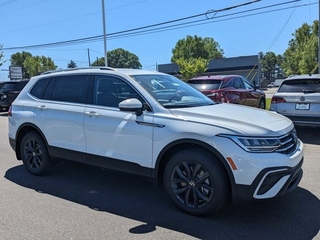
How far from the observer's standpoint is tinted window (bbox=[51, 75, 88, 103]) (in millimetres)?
4734

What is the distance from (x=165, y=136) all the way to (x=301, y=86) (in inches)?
215

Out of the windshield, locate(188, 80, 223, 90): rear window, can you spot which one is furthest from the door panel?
locate(188, 80, 223, 90): rear window

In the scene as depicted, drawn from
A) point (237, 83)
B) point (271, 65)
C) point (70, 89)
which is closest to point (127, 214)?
point (70, 89)

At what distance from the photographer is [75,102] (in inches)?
187

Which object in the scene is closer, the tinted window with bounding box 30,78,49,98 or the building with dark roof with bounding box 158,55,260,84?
→ the tinted window with bounding box 30,78,49,98

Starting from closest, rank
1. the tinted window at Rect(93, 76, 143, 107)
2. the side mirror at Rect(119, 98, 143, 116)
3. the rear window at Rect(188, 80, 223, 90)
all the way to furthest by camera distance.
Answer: the side mirror at Rect(119, 98, 143, 116), the tinted window at Rect(93, 76, 143, 107), the rear window at Rect(188, 80, 223, 90)

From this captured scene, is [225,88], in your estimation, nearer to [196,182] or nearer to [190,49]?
[196,182]

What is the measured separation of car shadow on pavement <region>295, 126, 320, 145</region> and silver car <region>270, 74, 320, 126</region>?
20.2 inches

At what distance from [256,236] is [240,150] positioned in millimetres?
900

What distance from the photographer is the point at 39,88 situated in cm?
539

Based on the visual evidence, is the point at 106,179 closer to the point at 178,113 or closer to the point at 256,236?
the point at 178,113

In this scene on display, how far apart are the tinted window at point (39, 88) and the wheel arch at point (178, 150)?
2656 mm

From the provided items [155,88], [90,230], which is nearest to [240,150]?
[155,88]

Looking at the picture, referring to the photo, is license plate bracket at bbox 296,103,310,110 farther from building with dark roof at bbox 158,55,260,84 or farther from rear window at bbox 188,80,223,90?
building with dark roof at bbox 158,55,260,84
